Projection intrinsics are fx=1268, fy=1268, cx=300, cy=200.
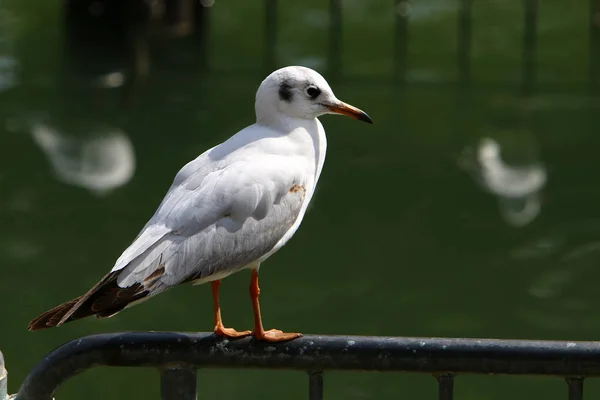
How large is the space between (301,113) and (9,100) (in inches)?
238

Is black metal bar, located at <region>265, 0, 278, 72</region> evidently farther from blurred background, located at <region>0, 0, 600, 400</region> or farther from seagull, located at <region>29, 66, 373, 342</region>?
seagull, located at <region>29, 66, 373, 342</region>

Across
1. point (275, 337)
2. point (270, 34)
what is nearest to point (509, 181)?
point (270, 34)

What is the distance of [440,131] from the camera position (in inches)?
313

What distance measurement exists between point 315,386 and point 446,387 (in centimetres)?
17

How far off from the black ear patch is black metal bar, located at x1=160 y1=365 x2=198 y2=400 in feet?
3.63

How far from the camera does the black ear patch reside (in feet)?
8.78

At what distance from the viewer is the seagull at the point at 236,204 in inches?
86.1

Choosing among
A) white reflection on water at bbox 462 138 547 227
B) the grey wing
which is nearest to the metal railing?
the grey wing

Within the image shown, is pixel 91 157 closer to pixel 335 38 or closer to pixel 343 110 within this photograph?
pixel 335 38

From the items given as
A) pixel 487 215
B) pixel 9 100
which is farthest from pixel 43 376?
pixel 9 100

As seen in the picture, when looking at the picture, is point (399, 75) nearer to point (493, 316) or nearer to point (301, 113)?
point (493, 316)

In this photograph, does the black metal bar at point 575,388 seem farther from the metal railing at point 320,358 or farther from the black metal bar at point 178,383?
the black metal bar at point 178,383

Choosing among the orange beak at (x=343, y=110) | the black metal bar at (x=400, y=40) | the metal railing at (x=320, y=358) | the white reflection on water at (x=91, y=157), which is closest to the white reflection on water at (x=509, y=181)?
the black metal bar at (x=400, y=40)

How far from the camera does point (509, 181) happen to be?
7.68 metres
